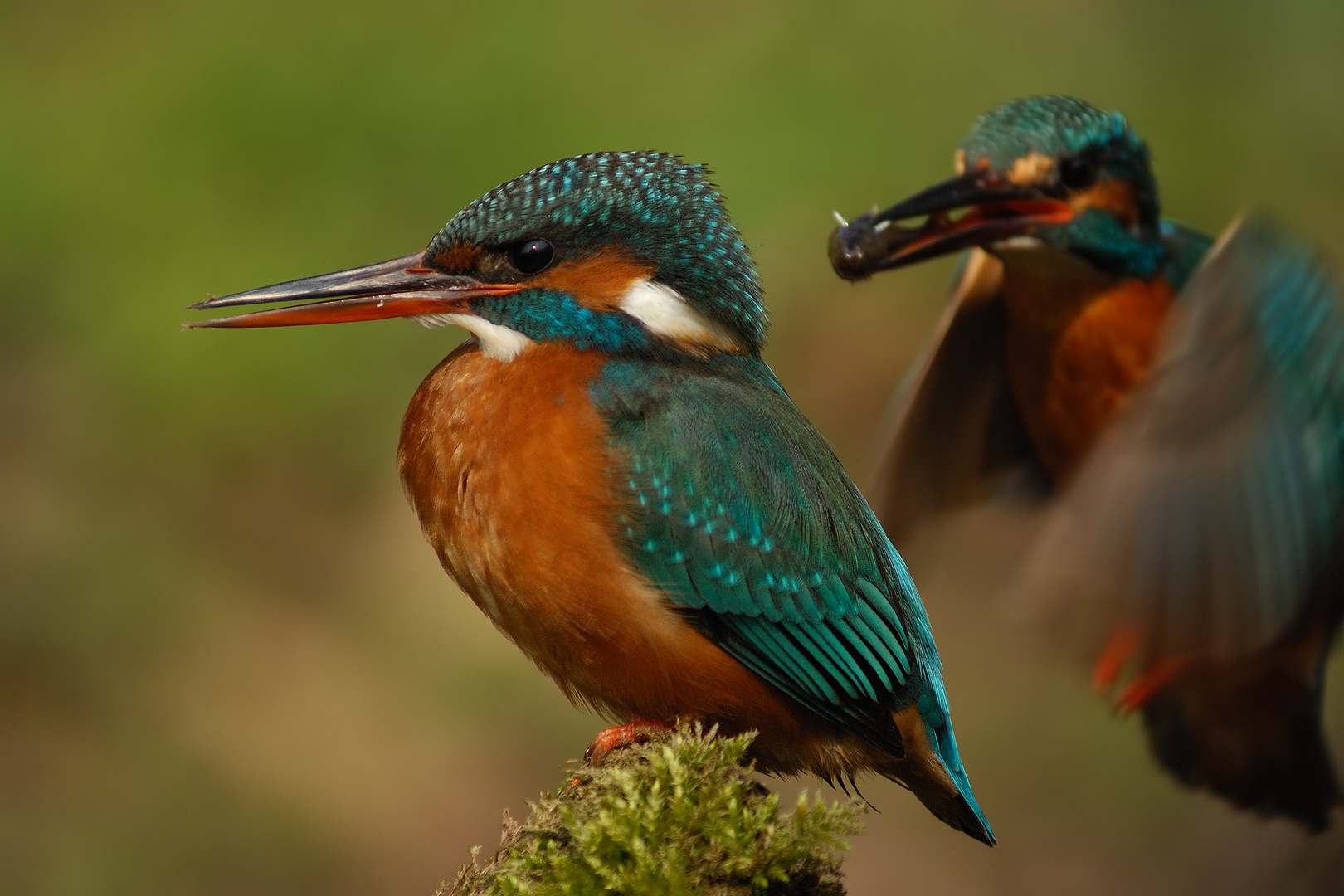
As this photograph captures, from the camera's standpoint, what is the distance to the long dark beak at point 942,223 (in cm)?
297

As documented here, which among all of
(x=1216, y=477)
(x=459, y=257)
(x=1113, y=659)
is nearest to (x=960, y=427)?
(x=1113, y=659)

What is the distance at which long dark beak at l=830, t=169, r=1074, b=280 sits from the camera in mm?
2971

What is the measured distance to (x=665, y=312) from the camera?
2389mm

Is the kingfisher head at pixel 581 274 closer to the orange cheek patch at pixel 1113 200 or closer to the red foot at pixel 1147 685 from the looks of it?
the orange cheek patch at pixel 1113 200

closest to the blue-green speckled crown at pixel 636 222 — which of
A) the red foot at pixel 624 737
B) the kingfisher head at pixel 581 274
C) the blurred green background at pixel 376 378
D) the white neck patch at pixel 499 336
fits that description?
the kingfisher head at pixel 581 274

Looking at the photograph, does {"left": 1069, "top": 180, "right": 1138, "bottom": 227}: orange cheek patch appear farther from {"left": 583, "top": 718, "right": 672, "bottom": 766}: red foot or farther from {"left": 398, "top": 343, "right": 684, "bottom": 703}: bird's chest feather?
{"left": 583, "top": 718, "right": 672, "bottom": 766}: red foot

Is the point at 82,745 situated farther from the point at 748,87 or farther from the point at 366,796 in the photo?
the point at 748,87

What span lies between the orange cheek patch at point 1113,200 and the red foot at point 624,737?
1791 millimetres

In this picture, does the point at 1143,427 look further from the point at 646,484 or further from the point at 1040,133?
the point at 646,484

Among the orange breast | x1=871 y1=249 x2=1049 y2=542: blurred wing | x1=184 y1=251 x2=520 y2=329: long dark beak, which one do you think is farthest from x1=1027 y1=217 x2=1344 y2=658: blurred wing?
x1=184 y1=251 x2=520 y2=329: long dark beak

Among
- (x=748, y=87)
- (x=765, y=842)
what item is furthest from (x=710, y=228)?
(x=748, y=87)

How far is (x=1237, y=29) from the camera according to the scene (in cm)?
614

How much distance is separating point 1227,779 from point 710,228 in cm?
246

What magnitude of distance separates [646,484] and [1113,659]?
1.83m
